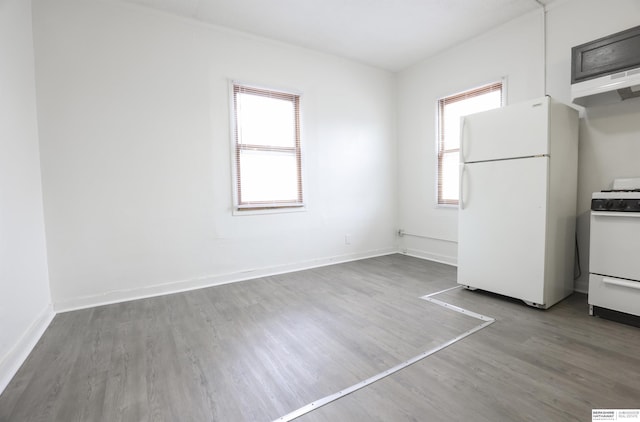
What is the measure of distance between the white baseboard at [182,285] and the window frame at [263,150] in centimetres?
73

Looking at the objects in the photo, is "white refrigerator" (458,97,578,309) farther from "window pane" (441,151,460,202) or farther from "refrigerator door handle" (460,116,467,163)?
"window pane" (441,151,460,202)

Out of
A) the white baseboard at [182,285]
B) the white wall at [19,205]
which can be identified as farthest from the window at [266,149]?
the white wall at [19,205]

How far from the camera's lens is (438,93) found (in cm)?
405

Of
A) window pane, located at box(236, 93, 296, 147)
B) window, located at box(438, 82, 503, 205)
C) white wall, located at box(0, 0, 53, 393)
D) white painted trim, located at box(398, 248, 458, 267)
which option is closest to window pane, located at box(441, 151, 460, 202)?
window, located at box(438, 82, 503, 205)

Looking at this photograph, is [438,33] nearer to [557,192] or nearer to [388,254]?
[557,192]

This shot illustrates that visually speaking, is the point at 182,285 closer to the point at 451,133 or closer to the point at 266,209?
the point at 266,209

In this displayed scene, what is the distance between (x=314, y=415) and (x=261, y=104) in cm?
318

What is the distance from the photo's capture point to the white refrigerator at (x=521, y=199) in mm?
2373

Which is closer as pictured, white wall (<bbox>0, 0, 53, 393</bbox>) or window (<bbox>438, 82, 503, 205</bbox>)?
white wall (<bbox>0, 0, 53, 393</bbox>)

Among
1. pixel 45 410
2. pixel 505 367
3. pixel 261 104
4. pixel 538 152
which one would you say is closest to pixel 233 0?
pixel 261 104

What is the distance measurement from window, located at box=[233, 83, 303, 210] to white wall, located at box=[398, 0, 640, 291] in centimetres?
185

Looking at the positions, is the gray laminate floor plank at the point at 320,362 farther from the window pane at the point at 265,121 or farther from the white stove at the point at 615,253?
the window pane at the point at 265,121

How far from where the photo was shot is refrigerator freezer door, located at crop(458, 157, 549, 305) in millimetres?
2395

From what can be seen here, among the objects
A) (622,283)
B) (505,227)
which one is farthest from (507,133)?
(622,283)
